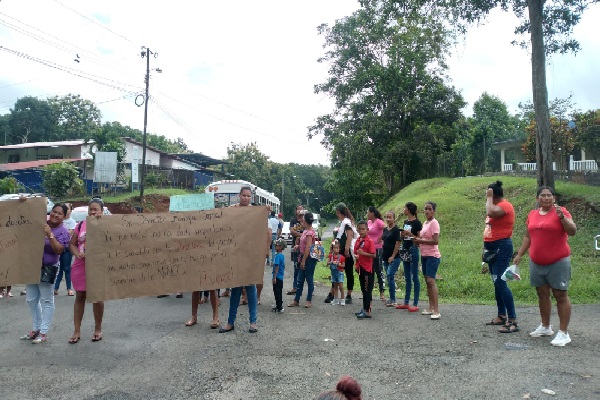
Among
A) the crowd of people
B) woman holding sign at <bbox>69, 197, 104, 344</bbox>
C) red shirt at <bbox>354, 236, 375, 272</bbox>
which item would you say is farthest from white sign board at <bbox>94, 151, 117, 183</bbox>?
woman holding sign at <bbox>69, 197, 104, 344</bbox>

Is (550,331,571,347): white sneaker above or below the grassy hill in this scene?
below

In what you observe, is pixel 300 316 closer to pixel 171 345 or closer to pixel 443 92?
pixel 171 345

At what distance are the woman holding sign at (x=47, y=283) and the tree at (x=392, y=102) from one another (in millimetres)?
24791

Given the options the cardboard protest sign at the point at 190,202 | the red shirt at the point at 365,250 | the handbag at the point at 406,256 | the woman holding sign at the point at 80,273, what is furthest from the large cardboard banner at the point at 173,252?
the cardboard protest sign at the point at 190,202

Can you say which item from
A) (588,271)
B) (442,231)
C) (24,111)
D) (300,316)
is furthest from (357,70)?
(24,111)

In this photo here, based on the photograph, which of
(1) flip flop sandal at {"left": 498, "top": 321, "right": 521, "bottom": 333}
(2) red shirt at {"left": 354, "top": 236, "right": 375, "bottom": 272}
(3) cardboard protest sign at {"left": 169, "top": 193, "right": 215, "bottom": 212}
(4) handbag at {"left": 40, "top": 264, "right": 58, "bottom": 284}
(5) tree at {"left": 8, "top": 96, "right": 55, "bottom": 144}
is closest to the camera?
(4) handbag at {"left": 40, "top": 264, "right": 58, "bottom": 284}

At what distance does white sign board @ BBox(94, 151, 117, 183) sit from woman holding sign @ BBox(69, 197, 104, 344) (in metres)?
30.0

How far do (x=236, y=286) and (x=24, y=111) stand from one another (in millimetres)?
64611

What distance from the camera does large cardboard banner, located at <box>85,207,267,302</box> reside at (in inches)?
227

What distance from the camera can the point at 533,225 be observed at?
232 inches

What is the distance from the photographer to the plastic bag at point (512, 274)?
6031 millimetres

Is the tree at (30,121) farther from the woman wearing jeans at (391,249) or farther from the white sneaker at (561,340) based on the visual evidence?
the white sneaker at (561,340)

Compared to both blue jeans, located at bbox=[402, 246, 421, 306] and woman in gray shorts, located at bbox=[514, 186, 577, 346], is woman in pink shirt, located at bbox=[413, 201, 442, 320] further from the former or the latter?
woman in gray shorts, located at bbox=[514, 186, 577, 346]

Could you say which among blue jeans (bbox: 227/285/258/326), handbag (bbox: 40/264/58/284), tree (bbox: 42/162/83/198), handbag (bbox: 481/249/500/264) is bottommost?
blue jeans (bbox: 227/285/258/326)
